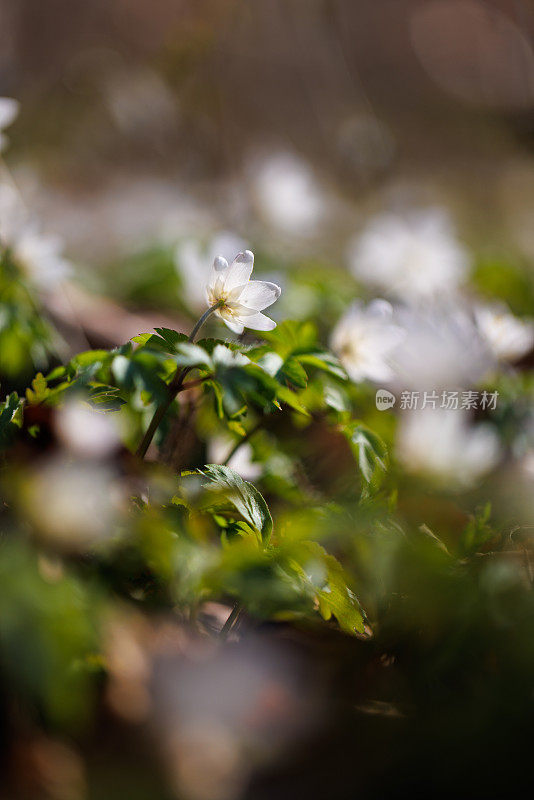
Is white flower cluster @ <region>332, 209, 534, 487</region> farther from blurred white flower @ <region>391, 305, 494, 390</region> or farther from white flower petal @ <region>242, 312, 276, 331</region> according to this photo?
white flower petal @ <region>242, 312, 276, 331</region>

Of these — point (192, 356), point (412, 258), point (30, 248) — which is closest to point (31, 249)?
→ point (30, 248)

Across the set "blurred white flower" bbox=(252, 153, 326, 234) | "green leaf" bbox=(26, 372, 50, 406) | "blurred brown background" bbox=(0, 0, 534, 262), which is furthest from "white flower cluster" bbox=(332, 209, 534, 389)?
"blurred brown background" bbox=(0, 0, 534, 262)

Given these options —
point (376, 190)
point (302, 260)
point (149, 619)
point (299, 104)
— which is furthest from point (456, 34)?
point (149, 619)

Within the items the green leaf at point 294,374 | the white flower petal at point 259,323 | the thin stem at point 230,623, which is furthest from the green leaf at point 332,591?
the white flower petal at point 259,323

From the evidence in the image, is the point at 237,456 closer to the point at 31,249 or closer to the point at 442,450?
the point at 442,450

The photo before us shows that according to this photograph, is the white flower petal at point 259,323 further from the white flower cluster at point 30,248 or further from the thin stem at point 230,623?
the white flower cluster at point 30,248

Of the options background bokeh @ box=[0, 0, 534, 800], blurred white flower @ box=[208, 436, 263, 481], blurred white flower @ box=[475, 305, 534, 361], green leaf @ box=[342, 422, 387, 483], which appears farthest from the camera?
blurred white flower @ box=[475, 305, 534, 361]
